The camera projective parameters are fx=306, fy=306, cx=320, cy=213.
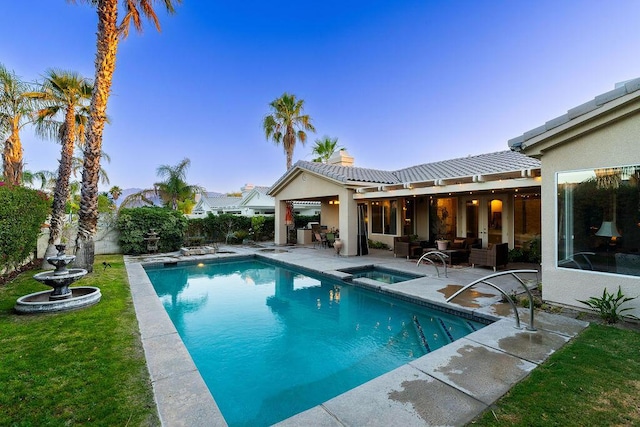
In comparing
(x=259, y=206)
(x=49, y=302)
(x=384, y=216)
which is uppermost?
(x=259, y=206)

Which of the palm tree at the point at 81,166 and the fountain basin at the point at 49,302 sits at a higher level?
the palm tree at the point at 81,166

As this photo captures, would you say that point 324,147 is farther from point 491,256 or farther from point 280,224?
point 491,256

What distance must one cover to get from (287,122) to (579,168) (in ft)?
64.7

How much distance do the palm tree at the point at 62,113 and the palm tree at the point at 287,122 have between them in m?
12.4

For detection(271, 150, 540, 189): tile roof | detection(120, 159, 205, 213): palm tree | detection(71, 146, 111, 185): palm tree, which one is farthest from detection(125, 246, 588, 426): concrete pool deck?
detection(120, 159, 205, 213): palm tree

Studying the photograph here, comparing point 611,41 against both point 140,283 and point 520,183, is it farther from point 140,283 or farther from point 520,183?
point 140,283

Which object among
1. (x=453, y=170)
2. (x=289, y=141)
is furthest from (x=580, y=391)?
(x=289, y=141)

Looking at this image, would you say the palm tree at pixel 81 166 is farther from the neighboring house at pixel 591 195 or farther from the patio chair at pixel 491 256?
the neighboring house at pixel 591 195

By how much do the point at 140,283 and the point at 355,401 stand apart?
8558 millimetres

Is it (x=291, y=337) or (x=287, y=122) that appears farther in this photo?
(x=287, y=122)

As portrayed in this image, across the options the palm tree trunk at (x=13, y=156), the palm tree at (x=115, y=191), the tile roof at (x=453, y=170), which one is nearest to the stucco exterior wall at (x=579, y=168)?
the tile roof at (x=453, y=170)

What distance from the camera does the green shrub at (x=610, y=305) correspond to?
5633 mm

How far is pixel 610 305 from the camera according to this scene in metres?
5.79

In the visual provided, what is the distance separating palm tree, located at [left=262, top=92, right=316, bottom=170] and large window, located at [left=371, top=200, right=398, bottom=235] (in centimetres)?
812
